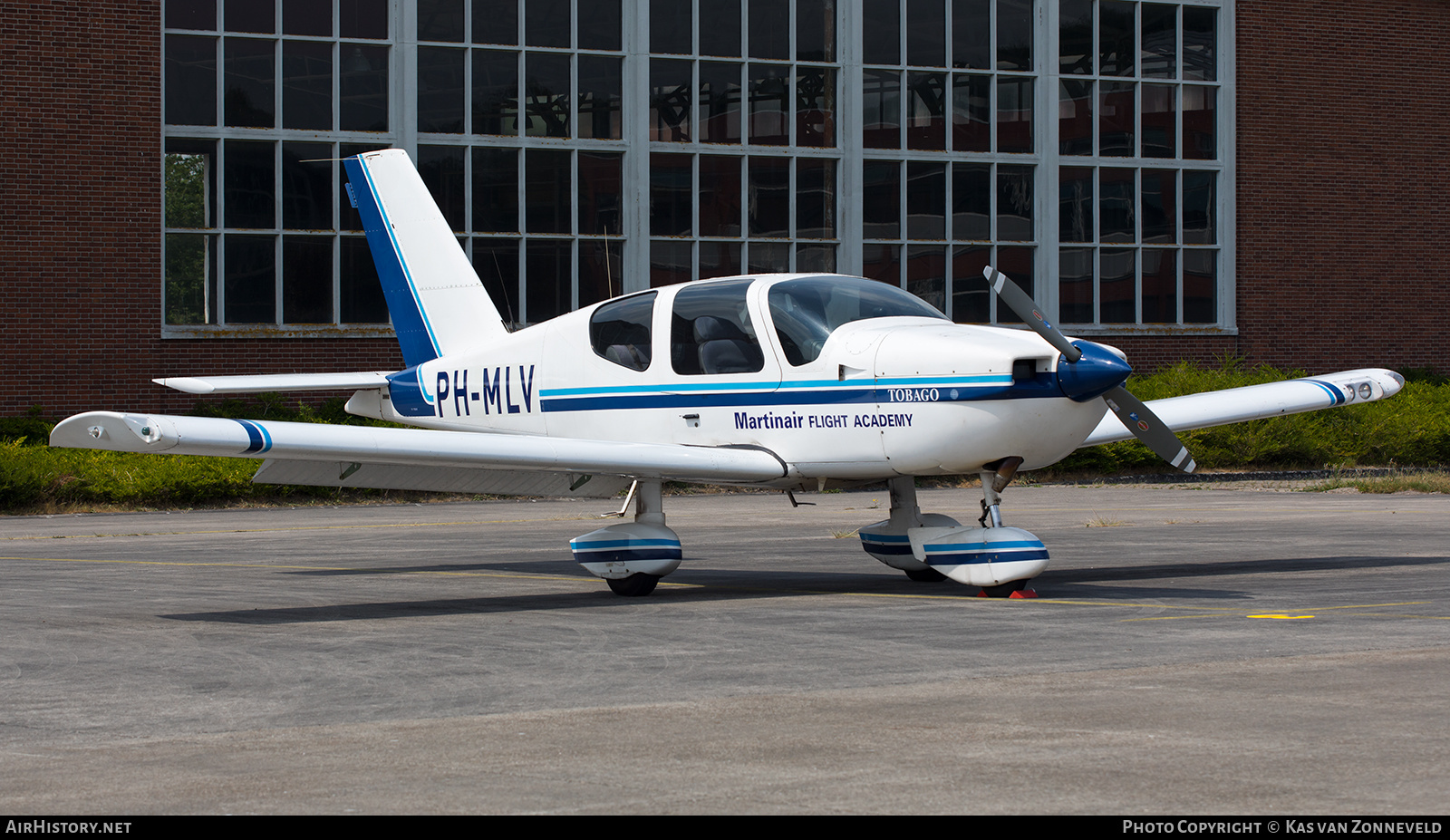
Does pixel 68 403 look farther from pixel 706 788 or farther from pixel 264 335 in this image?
pixel 706 788

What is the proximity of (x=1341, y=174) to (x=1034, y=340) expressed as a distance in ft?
84.1

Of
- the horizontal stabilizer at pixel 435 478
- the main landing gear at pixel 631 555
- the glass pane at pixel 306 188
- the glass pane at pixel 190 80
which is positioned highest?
the glass pane at pixel 190 80

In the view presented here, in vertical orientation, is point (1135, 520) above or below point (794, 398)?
below

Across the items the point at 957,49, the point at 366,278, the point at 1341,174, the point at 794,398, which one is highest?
the point at 957,49

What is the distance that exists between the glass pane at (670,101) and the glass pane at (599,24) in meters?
0.84

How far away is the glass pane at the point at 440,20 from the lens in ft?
92.6

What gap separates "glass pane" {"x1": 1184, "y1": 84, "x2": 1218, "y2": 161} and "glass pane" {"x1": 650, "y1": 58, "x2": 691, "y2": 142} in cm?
1074

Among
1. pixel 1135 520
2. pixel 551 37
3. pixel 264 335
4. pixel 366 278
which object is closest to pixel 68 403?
pixel 264 335

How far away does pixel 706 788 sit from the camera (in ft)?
17.8

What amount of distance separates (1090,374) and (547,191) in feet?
63.7

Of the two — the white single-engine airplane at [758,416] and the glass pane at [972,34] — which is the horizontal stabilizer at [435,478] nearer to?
the white single-engine airplane at [758,416]

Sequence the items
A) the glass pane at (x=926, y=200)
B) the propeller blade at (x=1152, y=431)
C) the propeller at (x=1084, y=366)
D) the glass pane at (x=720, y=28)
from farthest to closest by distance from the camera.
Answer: the glass pane at (x=926, y=200) < the glass pane at (x=720, y=28) < the propeller blade at (x=1152, y=431) < the propeller at (x=1084, y=366)

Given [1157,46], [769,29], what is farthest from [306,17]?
[1157,46]

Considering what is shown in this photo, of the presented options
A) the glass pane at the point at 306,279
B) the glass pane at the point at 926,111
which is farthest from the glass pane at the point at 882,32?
the glass pane at the point at 306,279
